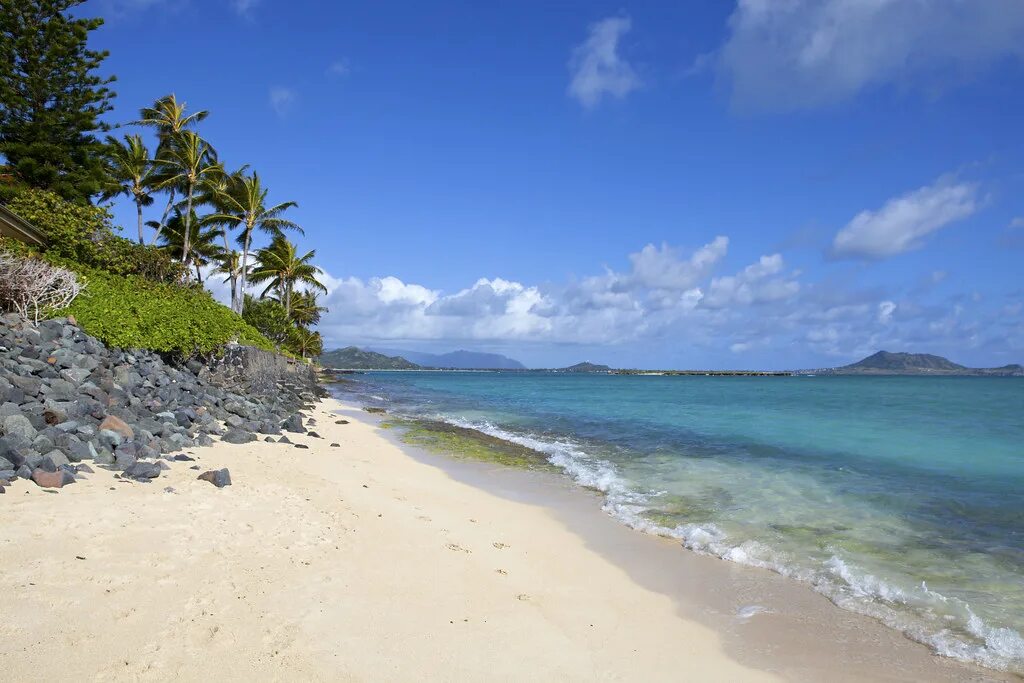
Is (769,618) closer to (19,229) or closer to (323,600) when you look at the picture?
(323,600)

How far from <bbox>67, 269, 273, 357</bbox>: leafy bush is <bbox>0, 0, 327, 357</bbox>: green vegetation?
4 cm

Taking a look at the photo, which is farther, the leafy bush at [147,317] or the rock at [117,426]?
the leafy bush at [147,317]

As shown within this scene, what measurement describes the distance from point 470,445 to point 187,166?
1099 inches

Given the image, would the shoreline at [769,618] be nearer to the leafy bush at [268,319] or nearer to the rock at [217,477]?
the rock at [217,477]

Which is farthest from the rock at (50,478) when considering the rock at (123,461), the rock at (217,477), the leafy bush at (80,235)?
the leafy bush at (80,235)

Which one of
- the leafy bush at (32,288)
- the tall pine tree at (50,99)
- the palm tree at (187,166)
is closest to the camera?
the leafy bush at (32,288)

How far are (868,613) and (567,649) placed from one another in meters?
3.85

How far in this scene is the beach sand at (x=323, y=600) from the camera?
423cm

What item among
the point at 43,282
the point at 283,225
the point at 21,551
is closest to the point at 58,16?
the point at 283,225

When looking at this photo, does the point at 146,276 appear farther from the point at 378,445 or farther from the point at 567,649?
the point at 567,649

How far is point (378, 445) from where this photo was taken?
16156 millimetres

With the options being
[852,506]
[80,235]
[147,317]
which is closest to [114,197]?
[80,235]

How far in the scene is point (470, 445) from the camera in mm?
17781

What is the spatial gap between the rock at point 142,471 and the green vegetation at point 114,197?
26.0ft
